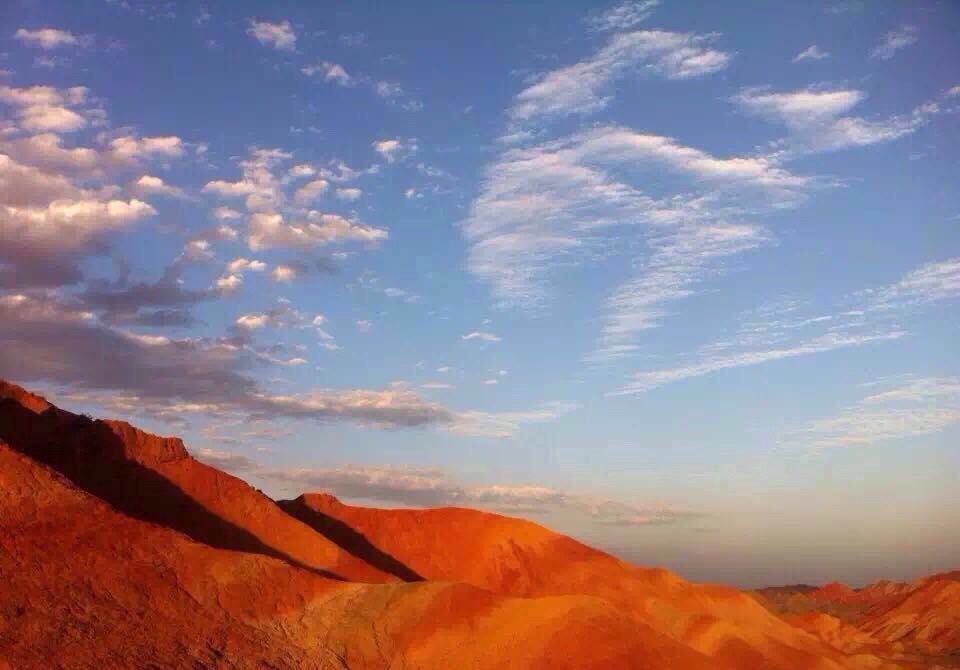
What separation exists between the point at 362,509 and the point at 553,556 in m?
20.4

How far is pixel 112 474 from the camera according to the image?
5594 cm

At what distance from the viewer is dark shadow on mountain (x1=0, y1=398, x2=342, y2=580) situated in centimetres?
5353

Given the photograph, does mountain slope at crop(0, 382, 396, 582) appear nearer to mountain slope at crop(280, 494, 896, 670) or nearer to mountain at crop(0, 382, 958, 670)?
mountain at crop(0, 382, 958, 670)

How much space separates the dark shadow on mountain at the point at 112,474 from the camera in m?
53.5

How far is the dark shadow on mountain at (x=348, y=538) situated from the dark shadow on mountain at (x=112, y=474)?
18.7 meters

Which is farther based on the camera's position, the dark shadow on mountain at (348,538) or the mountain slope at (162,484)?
the dark shadow on mountain at (348,538)

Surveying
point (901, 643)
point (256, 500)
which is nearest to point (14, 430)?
point (256, 500)

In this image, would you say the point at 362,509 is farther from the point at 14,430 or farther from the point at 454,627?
the point at 454,627

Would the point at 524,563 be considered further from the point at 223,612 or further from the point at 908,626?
the point at 908,626

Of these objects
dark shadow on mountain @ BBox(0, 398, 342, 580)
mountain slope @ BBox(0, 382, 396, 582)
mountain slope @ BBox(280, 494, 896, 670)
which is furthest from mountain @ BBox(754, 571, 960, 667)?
dark shadow on mountain @ BBox(0, 398, 342, 580)

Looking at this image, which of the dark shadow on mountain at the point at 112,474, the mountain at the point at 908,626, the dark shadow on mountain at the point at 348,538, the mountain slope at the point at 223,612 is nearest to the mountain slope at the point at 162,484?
the dark shadow on mountain at the point at 112,474

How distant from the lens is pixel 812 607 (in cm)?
14088

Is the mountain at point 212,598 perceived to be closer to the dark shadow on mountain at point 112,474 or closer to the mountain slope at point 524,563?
the dark shadow on mountain at point 112,474

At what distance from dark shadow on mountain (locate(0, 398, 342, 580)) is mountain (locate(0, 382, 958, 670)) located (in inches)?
5.0
